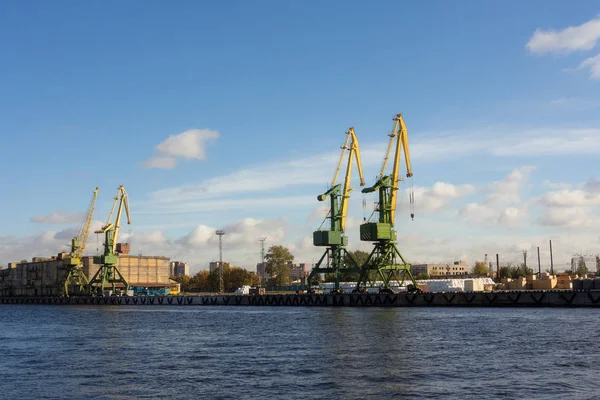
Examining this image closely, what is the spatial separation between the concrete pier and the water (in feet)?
84.5

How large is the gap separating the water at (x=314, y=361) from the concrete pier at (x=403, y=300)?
2575 cm

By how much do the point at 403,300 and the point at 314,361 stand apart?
69.9m

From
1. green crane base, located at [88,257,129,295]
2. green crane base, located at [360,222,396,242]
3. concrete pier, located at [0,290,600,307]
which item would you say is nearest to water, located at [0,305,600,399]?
concrete pier, located at [0,290,600,307]

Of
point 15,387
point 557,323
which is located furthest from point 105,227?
point 15,387

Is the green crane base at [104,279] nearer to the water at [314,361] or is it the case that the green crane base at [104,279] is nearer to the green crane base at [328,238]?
the green crane base at [328,238]

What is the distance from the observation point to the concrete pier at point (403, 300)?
3708 inches

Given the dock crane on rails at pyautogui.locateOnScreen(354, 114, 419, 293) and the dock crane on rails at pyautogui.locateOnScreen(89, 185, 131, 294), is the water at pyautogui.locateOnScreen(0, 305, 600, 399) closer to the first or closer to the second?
the dock crane on rails at pyautogui.locateOnScreen(354, 114, 419, 293)

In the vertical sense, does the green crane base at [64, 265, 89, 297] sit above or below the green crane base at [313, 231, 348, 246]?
below

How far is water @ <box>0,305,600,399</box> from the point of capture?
107 feet

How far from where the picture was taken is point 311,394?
31531 millimetres

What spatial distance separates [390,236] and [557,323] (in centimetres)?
4989

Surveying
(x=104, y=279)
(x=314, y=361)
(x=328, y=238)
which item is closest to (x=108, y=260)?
(x=104, y=279)

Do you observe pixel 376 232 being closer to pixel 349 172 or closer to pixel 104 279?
pixel 349 172

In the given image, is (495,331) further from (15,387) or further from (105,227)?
(105,227)
